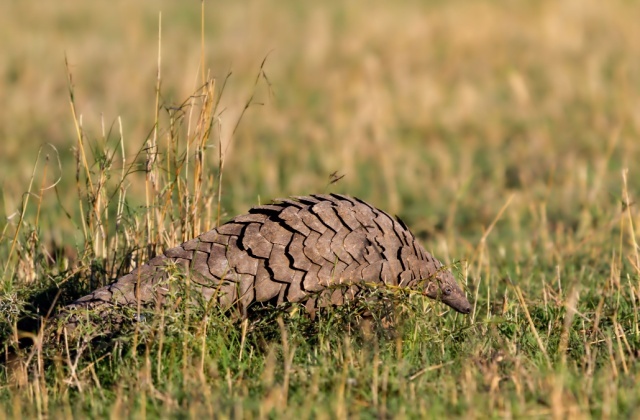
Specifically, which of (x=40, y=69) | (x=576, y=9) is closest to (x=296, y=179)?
(x=40, y=69)

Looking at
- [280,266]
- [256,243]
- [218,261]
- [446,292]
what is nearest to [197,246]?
[218,261]

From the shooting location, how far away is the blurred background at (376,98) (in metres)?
8.22

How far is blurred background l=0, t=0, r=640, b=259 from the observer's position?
8.22 meters

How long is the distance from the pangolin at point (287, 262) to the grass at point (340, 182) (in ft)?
0.35

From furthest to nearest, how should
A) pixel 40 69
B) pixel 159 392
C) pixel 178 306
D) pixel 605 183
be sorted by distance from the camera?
1. pixel 40 69
2. pixel 605 183
3. pixel 178 306
4. pixel 159 392

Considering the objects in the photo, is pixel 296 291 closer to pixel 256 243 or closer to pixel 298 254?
pixel 298 254

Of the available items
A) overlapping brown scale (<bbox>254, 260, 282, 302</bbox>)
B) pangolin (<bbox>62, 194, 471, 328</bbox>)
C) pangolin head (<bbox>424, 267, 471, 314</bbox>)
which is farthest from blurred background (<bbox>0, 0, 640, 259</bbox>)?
overlapping brown scale (<bbox>254, 260, 282, 302</bbox>)

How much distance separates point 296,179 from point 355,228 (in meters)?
4.84

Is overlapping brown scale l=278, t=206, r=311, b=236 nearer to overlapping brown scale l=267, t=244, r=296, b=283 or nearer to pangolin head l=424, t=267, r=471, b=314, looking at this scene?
overlapping brown scale l=267, t=244, r=296, b=283

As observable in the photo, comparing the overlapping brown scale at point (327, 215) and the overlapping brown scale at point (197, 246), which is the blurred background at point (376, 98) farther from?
the overlapping brown scale at point (197, 246)

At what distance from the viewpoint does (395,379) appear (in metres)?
3.35

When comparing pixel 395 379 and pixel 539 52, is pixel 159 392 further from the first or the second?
pixel 539 52

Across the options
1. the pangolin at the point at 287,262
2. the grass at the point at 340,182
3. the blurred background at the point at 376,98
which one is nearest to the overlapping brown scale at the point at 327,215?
the pangolin at the point at 287,262

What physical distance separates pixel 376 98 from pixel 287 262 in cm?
688
